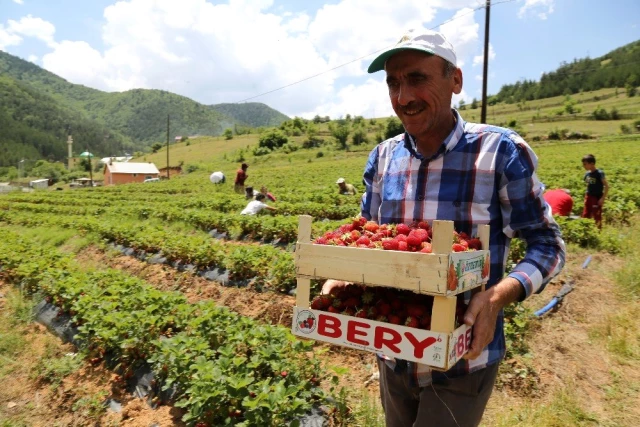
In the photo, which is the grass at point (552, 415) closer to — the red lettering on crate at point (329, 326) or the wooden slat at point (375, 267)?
the red lettering on crate at point (329, 326)

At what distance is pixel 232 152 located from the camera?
7519cm

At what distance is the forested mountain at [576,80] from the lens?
102m

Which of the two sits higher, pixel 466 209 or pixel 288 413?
pixel 466 209

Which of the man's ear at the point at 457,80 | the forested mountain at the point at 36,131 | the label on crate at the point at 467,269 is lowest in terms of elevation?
the label on crate at the point at 467,269

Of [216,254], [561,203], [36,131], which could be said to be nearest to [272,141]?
[561,203]

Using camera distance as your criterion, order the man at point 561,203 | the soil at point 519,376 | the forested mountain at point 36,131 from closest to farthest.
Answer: the soil at point 519,376
the man at point 561,203
the forested mountain at point 36,131

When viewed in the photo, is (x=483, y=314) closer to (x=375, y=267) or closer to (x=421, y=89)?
(x=375, y=267)

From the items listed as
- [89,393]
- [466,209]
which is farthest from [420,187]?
[89,393]

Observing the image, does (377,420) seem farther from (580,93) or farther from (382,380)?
(580,93)

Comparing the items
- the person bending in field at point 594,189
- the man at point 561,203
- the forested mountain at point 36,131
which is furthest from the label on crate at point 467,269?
the forested mountain at point 36,131

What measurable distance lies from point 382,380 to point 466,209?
0.97 metres

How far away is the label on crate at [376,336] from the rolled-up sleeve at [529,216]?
467 millimetres

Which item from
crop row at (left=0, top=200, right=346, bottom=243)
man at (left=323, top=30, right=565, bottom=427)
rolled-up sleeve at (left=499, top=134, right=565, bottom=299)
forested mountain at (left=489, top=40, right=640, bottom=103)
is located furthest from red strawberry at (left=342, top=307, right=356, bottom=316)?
forested mountain at (left=489, top=40, right=640, bottom=103)

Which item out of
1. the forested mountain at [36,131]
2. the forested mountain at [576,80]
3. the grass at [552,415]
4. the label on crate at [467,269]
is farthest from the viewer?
the forested mountain at [36,131]
